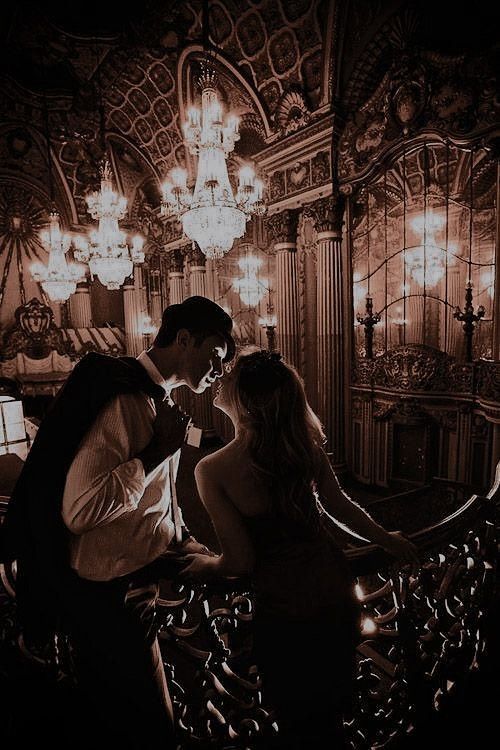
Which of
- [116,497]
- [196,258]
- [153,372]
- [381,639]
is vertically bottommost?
[381,639]

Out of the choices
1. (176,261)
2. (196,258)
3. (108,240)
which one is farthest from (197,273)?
(108,240)

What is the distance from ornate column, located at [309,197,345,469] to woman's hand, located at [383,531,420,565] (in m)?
5.27

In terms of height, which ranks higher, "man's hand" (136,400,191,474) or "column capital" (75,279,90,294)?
"column capital" (75,279,90,294)

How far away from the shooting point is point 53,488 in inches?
53.6

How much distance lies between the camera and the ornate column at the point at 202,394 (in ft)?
32.4

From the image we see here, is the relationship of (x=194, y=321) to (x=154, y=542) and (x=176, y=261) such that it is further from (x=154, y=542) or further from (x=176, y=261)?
(x=176, y=261)

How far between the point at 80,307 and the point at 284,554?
1299cm

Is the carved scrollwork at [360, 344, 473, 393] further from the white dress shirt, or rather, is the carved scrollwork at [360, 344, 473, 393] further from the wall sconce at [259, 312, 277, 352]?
the white dress shirt

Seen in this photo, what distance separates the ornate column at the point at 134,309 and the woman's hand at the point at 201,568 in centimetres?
1120

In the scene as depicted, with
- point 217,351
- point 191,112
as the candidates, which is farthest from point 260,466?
point 191,112

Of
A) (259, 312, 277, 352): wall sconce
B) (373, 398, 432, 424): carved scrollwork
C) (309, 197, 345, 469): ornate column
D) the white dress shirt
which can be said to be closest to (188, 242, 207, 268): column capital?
(259, 312, 277, 352): wall sconce

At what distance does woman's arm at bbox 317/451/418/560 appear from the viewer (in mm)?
1594

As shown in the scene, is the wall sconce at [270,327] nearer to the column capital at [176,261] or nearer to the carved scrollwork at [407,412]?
the carved scrollwork at [407,412]

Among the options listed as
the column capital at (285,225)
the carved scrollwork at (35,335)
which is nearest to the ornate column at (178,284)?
the carved scrollwork at (35,335)
